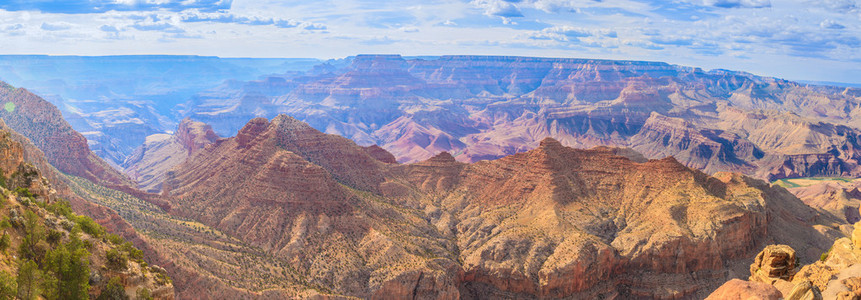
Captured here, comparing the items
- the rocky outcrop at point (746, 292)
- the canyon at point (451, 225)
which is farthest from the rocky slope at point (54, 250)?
the rocky outcrop at point (746, 292)

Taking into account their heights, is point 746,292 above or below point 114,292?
above

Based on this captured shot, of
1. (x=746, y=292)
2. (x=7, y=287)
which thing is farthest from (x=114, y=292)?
(x=746, y=292)

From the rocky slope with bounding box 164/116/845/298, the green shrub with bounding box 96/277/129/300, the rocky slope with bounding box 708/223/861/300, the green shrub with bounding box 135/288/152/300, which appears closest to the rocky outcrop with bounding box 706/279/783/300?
the rocky slope with bounding box 708/223/861/300

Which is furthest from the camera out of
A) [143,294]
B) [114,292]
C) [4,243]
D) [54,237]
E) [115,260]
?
[115,260]

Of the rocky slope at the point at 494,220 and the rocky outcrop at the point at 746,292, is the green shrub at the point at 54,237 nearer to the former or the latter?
the rocky slope at the point at 494,220

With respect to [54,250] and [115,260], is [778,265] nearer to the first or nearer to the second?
[115,260]

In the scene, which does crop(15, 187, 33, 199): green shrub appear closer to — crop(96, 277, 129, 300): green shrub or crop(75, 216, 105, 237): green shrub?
crop(75, 216, 105, 237): green shrub

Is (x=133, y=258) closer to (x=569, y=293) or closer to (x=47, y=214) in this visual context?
(x=47, y=214)

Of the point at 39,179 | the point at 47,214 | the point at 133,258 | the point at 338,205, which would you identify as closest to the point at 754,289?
the point at 133,258

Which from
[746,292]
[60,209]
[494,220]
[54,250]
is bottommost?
[494,220]
